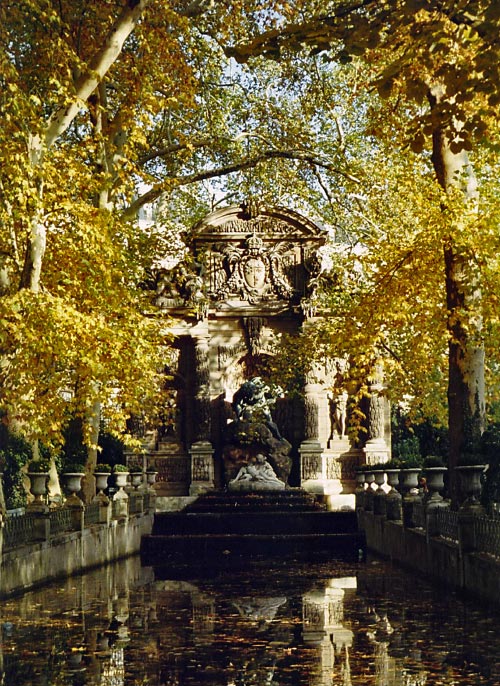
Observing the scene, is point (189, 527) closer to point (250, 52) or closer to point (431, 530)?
point (431, 530)

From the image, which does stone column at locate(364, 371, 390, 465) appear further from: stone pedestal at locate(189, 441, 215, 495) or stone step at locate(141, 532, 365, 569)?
stone step at locate(141, 532, 365, 569)

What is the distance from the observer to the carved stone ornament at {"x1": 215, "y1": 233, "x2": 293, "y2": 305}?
133 feet

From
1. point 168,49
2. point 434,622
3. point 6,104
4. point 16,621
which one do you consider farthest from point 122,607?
point 168,49

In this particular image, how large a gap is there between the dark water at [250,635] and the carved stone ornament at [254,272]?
74.6 ft

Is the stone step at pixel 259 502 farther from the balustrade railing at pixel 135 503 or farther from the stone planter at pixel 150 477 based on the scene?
the balustrade railing at pixel 135 503

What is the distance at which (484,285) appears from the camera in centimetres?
2170

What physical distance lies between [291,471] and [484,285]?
18795 mm

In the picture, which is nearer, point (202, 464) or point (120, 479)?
point (120, 479)

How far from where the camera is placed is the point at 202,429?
129 feet

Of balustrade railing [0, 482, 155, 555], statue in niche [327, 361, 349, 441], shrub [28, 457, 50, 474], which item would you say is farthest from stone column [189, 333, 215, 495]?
shrub [28, 457, 50, 474]

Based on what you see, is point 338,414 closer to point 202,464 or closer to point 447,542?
point 202,464

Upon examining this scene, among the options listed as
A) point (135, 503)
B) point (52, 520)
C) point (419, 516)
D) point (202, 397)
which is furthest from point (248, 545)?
point (202, 397)

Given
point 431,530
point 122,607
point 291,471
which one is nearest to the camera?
point 122,607

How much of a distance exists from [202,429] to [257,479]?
4.19 m
